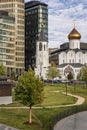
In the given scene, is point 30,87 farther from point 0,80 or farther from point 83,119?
point 0,80

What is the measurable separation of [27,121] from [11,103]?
20.3 metres

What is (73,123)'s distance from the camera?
68438 mm

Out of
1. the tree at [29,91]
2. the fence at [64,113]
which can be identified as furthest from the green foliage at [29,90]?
A: the fence at [64,113]

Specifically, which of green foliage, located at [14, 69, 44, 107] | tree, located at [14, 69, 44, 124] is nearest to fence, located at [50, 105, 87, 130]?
tree, located at [14, 69, 44, 124]

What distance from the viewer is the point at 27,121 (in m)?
70.6

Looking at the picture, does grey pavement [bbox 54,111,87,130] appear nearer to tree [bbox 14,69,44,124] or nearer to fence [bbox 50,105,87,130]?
fence [bbox 50,105,87,130]

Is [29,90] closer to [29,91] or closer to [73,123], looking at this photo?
[29,91]

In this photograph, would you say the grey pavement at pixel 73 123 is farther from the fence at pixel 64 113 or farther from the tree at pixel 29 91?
the tree at pixel 29 91

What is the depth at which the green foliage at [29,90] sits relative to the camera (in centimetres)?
6975

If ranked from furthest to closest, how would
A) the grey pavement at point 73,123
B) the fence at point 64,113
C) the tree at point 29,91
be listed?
the tree at point 29,91
the fence at point 64,113
the grey pavement at point 73,123

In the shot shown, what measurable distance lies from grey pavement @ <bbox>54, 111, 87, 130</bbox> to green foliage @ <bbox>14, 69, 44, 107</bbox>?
240 inches

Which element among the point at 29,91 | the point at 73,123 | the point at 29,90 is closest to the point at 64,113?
the point at 73,123

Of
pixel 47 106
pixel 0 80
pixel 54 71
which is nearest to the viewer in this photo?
pixel 47 106

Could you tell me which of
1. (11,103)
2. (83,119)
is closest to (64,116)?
(83,119)
